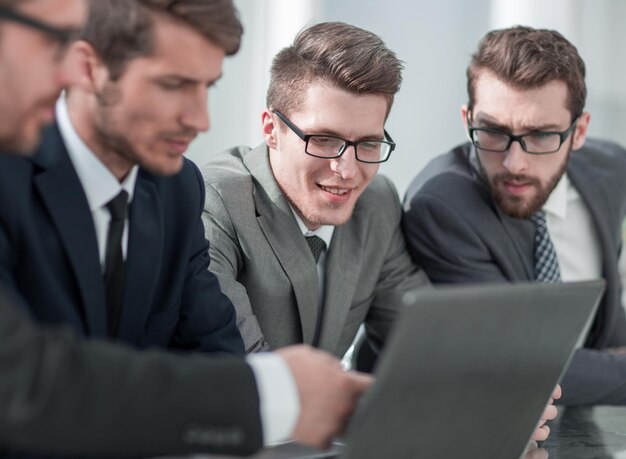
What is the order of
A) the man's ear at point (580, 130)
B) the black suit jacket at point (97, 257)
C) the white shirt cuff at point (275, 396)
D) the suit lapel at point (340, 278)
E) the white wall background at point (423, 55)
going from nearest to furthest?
1. the white shirt cuff at point (275, 396)
2. the black suit jacket at point (97, 257)
3. the suit lapel at point (340, 278)
4. the man's ear at point (580, 130)
5. the white wall background at point (423, 55)

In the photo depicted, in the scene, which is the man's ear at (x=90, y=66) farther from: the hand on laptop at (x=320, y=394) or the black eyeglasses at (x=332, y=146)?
the black eyeglasses at (x=332, y=146)

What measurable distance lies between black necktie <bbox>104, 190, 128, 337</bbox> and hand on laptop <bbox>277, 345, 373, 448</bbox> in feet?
1.62

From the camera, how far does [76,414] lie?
988mm

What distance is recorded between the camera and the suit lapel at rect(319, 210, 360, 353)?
7.76 ft

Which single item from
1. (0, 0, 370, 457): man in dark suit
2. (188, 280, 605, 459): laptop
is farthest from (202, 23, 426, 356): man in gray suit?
(0, 0, 370, 457): man in dark suit

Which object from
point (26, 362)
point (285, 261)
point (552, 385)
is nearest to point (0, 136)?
point (26, 362)

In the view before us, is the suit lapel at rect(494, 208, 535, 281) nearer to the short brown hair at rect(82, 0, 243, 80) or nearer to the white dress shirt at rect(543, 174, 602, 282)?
the white dress shirt at rect(543, 174, 602, 282)

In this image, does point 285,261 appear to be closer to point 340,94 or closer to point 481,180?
point 340,94

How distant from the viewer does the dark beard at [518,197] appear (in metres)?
2.59

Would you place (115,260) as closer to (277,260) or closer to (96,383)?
(96,383)

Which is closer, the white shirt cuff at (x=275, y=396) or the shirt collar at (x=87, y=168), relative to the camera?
the white shirt cuff at (x=275, y=396)

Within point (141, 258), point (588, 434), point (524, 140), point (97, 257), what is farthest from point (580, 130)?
point (97, 257)

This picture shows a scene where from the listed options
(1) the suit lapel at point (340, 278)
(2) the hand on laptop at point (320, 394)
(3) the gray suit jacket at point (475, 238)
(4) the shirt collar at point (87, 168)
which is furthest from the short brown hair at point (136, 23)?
(3) the gray suit jacket at point (475, 238)

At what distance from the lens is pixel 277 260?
228 cm
